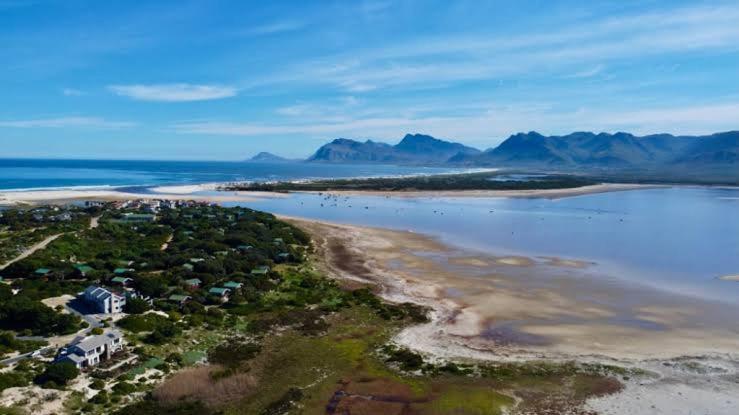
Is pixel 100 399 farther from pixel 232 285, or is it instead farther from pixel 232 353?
pixel 232 285

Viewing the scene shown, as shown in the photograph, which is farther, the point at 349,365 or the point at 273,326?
the point at 273,326

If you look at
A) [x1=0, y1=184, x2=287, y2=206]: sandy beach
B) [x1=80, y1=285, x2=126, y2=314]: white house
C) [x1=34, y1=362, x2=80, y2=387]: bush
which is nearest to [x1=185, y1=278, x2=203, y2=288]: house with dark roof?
[x1=80, y1=285, x2=126, y2=314]: white house

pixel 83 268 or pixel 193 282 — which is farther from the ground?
pixel 83 268

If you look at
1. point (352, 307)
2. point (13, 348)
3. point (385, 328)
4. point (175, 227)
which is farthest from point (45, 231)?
point (385, 328)

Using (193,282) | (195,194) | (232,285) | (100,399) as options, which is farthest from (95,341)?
(195,194)

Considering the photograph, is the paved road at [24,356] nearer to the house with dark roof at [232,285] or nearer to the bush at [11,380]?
the bush at [11,380]

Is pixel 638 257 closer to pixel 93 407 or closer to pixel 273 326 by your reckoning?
pixel 273 326

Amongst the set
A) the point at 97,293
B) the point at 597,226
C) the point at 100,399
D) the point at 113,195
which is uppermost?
the point at 113,195
